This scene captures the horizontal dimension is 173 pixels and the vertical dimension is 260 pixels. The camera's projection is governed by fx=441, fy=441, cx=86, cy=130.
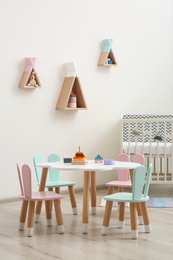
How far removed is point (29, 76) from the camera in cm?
409

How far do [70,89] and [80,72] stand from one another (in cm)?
37

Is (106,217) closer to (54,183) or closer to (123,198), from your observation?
(123,198)

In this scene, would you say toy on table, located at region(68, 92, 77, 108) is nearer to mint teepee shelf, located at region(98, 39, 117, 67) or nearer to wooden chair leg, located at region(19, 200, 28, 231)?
mint teepee shelf, located at region(98, 39, 117, 67)

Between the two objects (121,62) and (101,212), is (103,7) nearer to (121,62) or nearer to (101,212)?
(121,62)

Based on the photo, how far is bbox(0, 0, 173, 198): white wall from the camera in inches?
160

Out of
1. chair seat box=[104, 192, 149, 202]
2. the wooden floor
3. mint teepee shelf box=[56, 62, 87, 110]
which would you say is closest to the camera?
the wooden floor

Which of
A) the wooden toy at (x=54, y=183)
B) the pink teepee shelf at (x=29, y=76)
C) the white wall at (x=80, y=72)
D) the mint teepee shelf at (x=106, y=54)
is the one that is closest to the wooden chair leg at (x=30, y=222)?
the wooden toy at (x=54, y=183)

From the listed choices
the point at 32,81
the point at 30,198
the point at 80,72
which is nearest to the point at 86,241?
the point at 30,198

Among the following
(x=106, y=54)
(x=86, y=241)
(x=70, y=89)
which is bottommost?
(x=86, y=241)

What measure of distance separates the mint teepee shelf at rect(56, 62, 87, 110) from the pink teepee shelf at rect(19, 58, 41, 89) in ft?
1.15

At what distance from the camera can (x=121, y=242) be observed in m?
2.67

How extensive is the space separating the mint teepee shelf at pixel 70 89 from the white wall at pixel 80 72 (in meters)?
0.06

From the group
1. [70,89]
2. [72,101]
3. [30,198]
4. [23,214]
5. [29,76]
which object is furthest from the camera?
[72,101]

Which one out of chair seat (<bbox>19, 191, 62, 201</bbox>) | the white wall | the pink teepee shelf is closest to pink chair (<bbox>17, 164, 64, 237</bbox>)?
chair seat (<bbox>19, 191, 62, 201</bbox>)
